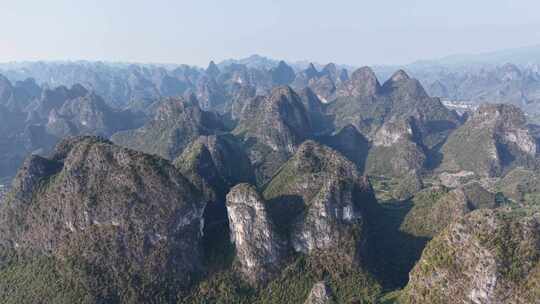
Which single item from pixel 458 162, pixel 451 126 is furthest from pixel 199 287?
pixel 451 126

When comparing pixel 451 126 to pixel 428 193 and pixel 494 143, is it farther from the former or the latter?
pixel 428 193

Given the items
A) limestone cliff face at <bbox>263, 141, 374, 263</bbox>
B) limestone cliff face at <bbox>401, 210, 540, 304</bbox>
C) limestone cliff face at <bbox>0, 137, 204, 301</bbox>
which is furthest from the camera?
limestone cliff face at <bbox>263, 141, 374, 263</bbox>

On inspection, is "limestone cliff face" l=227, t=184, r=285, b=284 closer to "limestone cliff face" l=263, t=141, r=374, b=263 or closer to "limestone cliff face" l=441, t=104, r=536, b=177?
"limestone cliff face" l=263, t=141, r=374, b=263

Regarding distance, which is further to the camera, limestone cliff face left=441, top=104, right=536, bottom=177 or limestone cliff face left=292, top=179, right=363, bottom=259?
limestone cliff face left=441, top=104, right=536, bottom=177

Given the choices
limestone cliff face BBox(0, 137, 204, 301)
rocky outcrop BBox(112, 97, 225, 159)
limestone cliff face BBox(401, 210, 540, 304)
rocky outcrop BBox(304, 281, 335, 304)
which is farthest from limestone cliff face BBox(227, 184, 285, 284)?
rocky outcrop BBox(112, 97, 225, 159)

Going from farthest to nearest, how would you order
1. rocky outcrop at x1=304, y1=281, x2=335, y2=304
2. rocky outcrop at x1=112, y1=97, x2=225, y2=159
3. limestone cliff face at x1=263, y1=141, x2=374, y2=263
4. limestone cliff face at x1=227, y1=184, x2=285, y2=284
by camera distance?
rocky outcrop at x1=112, y1=97, x2=225, y2=159 → limestone cliff face at x1=263, y1=141, x2=374, y2=263 → limestone cliff face at x1=227, y1=184, x2=285, y2=284 → rocky outcrop at x1=304, y1=281, x2=335, y2=304

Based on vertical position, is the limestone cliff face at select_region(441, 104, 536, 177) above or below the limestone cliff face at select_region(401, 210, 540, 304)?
below
